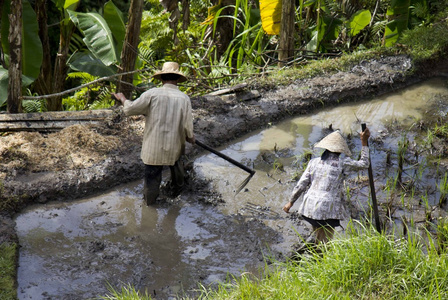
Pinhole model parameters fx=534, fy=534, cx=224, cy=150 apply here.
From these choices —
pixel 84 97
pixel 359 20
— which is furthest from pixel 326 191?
pixel 84 97

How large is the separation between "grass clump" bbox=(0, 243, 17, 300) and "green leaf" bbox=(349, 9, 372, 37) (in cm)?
762

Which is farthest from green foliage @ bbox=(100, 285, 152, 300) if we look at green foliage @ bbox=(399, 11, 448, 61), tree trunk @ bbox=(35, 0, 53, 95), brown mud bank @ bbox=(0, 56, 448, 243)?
green foliage @ bbox=(399, 11, 448, 61)

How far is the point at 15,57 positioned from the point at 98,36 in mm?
1523

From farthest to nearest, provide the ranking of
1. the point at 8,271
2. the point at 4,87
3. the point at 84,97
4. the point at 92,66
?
the point at 84,97 → the point at 92,66 → the point at 4,87 → the point at 8,271

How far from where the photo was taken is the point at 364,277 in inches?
→ 155

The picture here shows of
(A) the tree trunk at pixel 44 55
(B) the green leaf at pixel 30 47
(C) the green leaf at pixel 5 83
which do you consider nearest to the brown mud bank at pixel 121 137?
(C) the green leaf at pixel 5 83

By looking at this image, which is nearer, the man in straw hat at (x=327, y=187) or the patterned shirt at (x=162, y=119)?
the man in straw hat at (x=327, y=187)

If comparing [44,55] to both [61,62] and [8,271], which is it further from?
[8,271]

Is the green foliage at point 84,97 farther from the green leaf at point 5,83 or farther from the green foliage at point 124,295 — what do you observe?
the green foliage at point 124,295

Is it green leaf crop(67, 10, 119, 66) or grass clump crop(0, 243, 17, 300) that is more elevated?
green leaf crop(67, 10, 119, 66)

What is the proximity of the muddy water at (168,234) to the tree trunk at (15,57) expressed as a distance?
2059 mm

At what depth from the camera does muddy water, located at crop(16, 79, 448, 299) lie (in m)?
4.62

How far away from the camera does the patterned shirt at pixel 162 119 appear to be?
18.6 ft

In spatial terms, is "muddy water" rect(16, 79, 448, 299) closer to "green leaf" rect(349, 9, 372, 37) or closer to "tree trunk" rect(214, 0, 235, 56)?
"green leaf" rect(349, 9, 372, 37)
